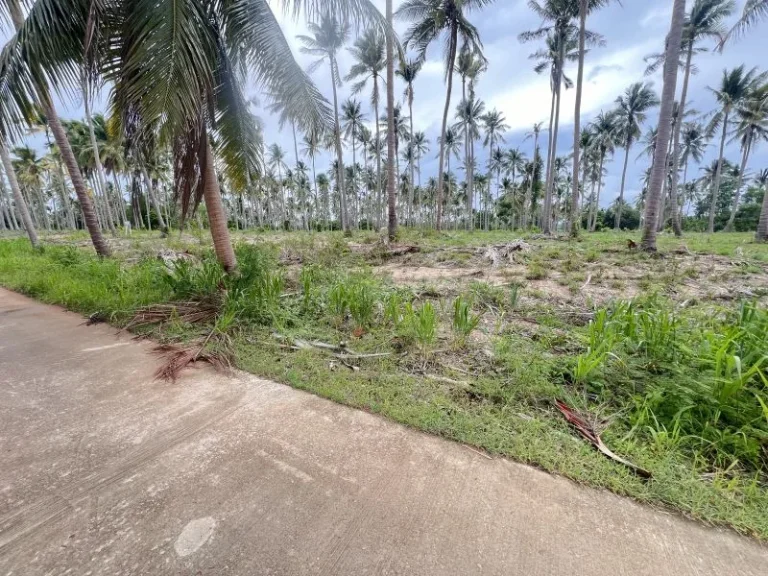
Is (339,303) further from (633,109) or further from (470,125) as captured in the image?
(633,109)

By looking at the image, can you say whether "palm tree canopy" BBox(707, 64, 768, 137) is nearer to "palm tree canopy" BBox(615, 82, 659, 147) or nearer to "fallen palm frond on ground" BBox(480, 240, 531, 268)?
"palm tree canopy" BBox(615, 82, 659, 147)

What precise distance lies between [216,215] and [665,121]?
36.3 feet

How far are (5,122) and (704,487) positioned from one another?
7.40m

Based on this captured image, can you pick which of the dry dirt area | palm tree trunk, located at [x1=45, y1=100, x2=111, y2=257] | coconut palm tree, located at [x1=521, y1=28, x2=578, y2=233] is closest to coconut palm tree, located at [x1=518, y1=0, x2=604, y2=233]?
coconut palm tree, located at [x1=521, y1=28, x2=578, y2=233]

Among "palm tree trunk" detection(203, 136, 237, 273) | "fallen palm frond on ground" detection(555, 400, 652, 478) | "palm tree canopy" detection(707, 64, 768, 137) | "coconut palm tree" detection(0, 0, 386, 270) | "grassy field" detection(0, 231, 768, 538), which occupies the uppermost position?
"palm tree canopy" detection(707, 64, 768, 137)

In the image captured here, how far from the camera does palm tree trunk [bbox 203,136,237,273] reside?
4.67m

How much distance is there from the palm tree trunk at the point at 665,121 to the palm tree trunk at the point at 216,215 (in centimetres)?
1023

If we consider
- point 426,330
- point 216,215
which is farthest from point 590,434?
point 216,215

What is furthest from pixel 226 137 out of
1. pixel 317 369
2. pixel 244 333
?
pixel 317 369

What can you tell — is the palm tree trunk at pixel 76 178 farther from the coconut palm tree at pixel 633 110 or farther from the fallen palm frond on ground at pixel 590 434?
the coconut palm tree at pixel 633 110

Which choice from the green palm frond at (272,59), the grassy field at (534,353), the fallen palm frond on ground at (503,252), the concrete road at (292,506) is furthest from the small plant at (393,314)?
the fallen palm frond on ground at (503,252)

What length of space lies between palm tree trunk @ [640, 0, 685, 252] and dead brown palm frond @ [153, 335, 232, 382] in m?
10.4

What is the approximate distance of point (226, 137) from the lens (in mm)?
4906

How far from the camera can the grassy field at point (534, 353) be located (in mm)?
1913
